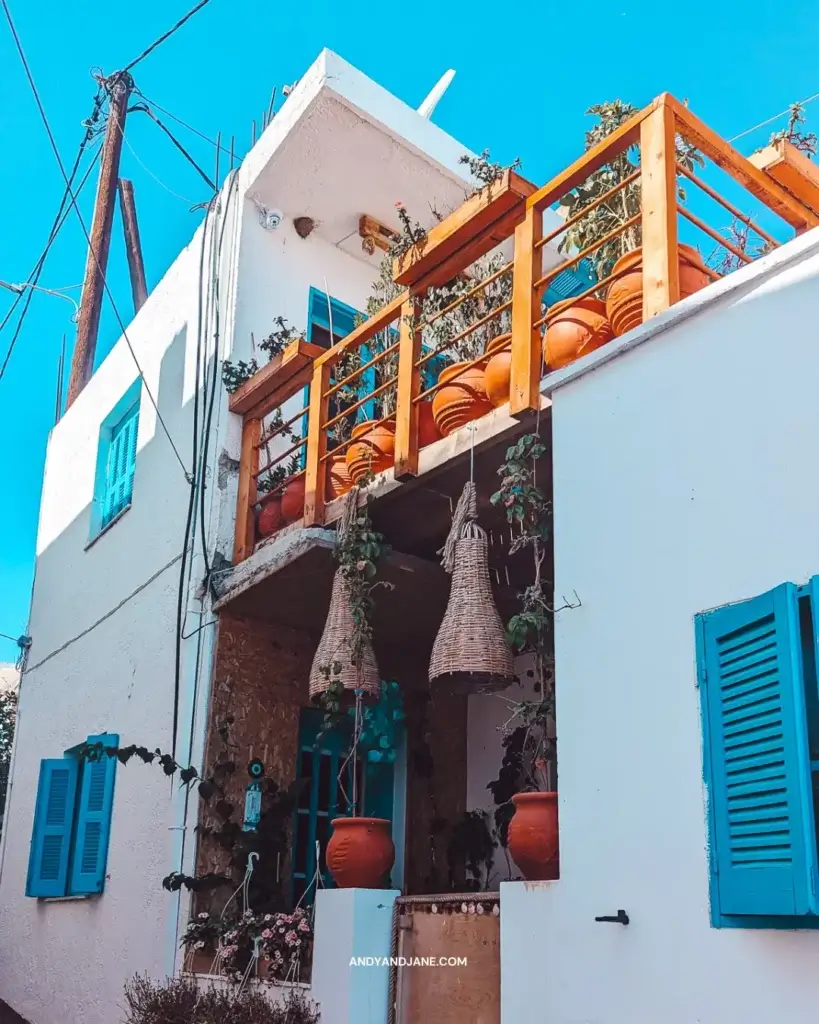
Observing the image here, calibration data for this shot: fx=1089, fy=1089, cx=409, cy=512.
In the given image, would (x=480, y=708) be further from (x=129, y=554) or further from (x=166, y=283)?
(x=166, y=283)

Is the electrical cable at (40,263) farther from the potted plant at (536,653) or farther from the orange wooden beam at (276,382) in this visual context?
the potted plant at (536,653)

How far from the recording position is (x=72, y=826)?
866cm

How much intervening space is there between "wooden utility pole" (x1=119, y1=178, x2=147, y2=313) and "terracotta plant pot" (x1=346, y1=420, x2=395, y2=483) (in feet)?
24.3

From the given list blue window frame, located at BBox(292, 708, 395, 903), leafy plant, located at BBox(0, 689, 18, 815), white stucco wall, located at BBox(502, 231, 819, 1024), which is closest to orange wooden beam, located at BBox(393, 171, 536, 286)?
white stucco wall, located at BBox(502, 231, 819, 1024)

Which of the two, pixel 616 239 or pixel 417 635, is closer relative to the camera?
pixel 616 239

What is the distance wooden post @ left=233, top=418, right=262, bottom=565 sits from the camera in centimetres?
779

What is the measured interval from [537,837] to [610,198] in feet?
11.9

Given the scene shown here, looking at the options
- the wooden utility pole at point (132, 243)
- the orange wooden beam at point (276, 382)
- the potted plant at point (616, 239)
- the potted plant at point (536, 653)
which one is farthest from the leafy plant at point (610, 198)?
the wooden utility pole at point (132, 243)

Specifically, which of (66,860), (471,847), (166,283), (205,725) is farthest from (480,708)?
(166,283)

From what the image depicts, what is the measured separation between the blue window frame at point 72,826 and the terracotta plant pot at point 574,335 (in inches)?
187

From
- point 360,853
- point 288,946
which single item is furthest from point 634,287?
point 288,946

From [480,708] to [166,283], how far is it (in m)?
4.80

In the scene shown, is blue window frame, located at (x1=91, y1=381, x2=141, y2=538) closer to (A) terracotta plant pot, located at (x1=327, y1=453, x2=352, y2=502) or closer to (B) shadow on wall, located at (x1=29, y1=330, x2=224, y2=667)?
(B) shadow on wall, located at (x1=29, y1=330, x2=224, y2=667)

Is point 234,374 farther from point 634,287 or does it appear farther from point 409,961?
point 409,961
